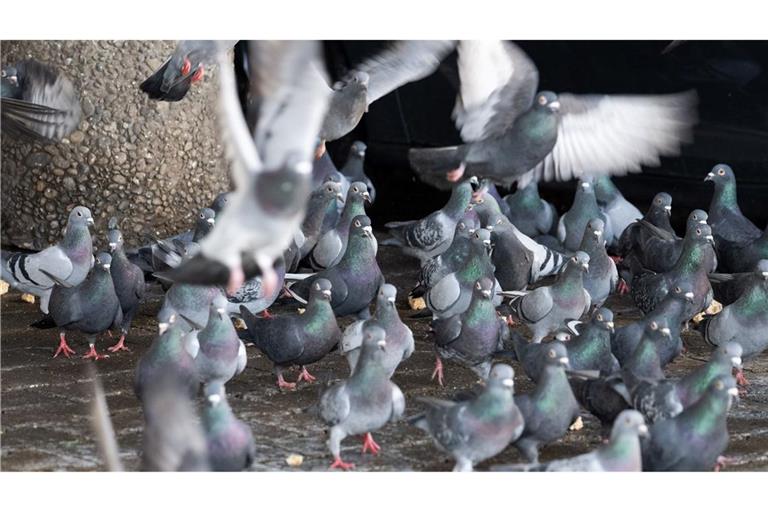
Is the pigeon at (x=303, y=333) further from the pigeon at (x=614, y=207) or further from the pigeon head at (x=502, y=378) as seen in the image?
the pigeon at (x=614, y=207)

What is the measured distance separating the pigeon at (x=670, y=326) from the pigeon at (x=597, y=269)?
3.15ft

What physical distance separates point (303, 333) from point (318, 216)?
2.32 meters

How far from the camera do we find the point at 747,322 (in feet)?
23.0

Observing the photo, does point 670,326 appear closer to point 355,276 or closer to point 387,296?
point 387,296

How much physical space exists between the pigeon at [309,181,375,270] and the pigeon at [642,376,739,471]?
356cm

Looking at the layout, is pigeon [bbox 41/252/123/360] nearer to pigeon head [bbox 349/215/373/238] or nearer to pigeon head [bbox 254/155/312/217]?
pigeon head [bbox 349/215/373/238]

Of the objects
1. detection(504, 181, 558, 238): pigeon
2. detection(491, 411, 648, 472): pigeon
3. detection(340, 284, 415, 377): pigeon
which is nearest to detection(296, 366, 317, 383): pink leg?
detection(340, 284, 415, 377): pigeon

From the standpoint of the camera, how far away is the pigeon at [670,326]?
652cm

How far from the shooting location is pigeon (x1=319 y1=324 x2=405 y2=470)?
5.56 meters

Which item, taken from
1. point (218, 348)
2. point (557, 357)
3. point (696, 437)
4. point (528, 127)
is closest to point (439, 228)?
point (528, 127)

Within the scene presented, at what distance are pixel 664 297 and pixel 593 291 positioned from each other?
640 millimetres

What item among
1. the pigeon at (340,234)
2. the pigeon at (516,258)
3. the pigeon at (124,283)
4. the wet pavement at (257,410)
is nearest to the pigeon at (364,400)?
the wet pavement at (257,410)

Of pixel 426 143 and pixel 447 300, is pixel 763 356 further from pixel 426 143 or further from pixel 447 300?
pixel 426 143

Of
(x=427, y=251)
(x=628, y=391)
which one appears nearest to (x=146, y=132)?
(x=427, y=251)
